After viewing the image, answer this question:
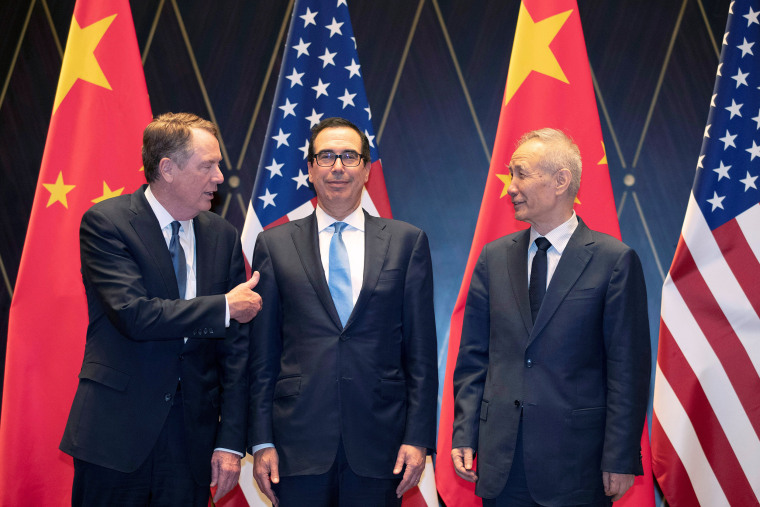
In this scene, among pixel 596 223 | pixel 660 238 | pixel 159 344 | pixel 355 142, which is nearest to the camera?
pixel 159 344

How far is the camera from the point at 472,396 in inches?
82.7

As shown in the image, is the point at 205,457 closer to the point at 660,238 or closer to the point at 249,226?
the point at 249,226

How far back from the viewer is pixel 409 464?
2041 mm

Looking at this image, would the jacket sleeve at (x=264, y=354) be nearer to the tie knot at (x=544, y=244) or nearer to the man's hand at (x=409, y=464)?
the man's hand at (x=409, y=464)

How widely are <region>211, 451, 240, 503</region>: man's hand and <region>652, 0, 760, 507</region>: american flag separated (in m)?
1.82

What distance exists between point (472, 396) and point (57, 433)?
6.10ft

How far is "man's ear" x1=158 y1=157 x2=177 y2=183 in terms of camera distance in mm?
2156

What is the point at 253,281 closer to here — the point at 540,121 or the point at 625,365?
the point at 625,365

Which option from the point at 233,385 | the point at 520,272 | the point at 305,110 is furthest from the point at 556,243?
the point at 305,110

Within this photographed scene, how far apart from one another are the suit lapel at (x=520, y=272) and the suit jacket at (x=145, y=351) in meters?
0.82

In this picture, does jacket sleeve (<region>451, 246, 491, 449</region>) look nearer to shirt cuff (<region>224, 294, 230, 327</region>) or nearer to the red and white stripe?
shirt cuff (<region>224, 294, 230, 327</region>)

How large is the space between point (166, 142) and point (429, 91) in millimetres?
1779

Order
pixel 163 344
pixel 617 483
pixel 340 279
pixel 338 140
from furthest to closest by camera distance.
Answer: pixel 338 140, pixel 340 279, pixel 163 344, pixel 617 483

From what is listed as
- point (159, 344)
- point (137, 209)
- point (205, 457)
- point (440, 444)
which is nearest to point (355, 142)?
point (137, 209)
